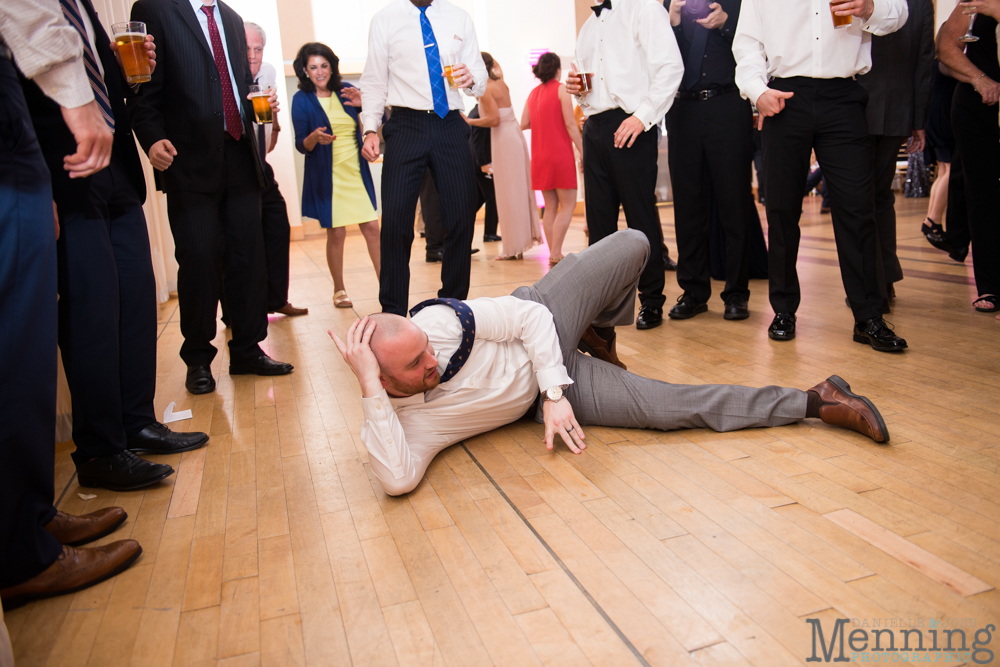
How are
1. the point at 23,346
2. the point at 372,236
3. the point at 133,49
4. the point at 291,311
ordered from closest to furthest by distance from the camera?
the point at 23,346 → the point at 133,49 → the point at 291,311 → the point at 372,236

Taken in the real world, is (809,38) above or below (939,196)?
above

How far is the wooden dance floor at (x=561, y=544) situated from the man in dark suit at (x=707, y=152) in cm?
105

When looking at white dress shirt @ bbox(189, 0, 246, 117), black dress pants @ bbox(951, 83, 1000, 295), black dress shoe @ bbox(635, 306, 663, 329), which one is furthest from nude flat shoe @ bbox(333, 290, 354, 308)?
black dress pants @ bbox(951, 83, 1000, 295)

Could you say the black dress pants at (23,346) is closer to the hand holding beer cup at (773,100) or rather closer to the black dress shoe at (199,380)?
the black dress shoe at (199,380)

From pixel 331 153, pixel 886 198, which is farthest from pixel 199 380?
pixel 886 198

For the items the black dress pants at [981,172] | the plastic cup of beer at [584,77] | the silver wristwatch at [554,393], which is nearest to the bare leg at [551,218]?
the plastic cup of beer at [584,77]

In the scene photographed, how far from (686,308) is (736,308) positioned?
25cm

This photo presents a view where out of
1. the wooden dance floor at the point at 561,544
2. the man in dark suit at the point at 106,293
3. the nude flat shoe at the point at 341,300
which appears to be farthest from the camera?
the nude flat shoe at the point at 341,300

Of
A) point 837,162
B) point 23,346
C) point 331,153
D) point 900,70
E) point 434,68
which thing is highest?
point 434,68

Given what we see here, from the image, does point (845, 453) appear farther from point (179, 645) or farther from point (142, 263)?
point (142, 263)

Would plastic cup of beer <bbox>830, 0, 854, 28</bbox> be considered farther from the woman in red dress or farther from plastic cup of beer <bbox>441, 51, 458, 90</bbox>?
the woman in red dress

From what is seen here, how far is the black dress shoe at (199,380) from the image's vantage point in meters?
2.99

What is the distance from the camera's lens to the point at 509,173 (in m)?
6.15

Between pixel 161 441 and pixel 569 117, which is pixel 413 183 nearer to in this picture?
pixel 161 441
